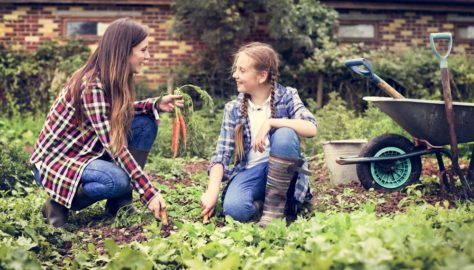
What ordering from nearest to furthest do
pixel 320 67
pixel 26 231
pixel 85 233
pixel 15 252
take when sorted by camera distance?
pixel 15 252 → pixel 26 231 → pixel 85 233 → pixel 320 67

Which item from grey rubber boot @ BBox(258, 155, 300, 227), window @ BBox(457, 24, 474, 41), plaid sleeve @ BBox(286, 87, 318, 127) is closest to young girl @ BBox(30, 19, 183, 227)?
grey rubber boot @ BBox(258, 155, 300, 227)

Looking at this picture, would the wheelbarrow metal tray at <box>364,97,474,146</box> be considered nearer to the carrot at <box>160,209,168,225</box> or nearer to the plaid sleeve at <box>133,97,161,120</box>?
the plaid sleeve at <box>133,97,161,120</box>

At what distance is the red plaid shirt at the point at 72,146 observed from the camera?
164 inches

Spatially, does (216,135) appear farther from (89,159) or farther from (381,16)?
(381,16)

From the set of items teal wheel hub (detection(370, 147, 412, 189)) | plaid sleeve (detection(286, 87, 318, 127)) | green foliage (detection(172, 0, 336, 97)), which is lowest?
teal wheel hub (detection(370, 147, 412, 189))

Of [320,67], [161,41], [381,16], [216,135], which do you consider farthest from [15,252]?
[381,16]

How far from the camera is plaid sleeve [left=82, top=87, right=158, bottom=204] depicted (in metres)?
4.14

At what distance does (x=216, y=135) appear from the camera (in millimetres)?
8617

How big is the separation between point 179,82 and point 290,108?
22.7 feet

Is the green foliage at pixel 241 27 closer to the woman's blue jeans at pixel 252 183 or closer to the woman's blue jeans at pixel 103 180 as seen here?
the woman's blue jeans at pixel 252 183

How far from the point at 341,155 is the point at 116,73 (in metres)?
2.27

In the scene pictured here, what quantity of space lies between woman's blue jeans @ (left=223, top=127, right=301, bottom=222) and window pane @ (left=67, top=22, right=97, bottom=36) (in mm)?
8087

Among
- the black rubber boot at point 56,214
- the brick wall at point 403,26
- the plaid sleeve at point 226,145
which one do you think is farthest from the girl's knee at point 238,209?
the brick wall at point 403,26

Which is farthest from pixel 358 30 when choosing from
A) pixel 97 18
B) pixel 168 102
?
pixel 168 102
